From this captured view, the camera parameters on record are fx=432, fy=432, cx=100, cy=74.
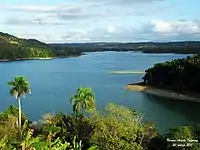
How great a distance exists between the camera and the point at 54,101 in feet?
214

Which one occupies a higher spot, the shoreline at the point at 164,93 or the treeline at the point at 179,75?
the treeline at the point at 179,75

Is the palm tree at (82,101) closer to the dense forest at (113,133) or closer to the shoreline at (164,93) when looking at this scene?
the dense forest at (113,133)

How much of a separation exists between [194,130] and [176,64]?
49181 mm

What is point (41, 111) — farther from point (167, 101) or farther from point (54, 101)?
point (167, 101)

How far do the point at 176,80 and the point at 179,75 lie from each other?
160 cm

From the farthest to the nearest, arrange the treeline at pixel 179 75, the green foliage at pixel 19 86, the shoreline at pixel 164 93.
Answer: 1. the treeline at pixel 179 75
2. the shoreline at pixel 164 93
3. the green foliage at pixel 19 86

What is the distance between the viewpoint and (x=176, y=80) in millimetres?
74625

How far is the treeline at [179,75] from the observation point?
70.7 metres

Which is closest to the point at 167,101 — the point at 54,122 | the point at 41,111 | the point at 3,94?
the point at 41,111

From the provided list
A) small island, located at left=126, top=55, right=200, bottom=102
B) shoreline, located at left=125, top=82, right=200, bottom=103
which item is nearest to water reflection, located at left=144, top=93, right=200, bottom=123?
shoreline, located at left=125, top=82, right=200, bottom=103

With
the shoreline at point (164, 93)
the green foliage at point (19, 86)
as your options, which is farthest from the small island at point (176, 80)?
the green foliage at point (19, 86)

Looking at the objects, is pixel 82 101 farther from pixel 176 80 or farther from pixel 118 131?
pixel 176 80

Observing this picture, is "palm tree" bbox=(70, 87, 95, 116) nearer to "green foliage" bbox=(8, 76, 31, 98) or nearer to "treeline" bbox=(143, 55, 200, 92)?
"green foliage" bbox=(8, 76, 31, 98)

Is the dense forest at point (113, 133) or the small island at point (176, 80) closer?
the dense forest at point (113, 133)
